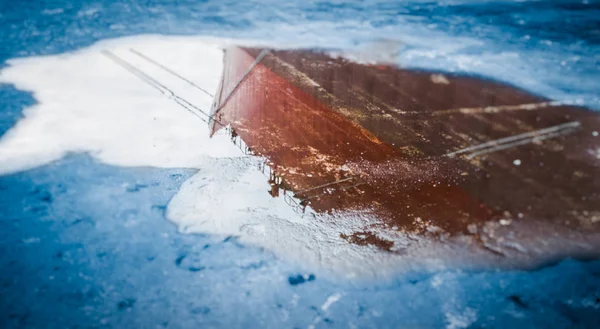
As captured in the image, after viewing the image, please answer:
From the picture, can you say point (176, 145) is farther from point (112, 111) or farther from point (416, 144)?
point (416, 144)

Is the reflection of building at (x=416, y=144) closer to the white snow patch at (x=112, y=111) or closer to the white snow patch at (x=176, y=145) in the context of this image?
the white snow patch at (x=176, y=145)

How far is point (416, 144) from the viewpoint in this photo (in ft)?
11.8

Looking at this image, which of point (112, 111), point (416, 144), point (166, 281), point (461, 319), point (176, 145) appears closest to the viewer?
point (461, 319)

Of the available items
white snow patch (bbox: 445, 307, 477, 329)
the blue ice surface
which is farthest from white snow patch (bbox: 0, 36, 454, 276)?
white snow patch (bbox: 445, 307, 477, 329)

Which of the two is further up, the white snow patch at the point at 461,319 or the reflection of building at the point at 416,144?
the reflection of building at the point at 416,144

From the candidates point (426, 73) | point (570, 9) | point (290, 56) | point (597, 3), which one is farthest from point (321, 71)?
point (597, 3)

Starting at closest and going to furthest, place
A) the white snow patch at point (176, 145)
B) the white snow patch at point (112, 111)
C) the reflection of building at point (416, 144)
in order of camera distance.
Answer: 1. the white snow patch at point (176, 145)
2. the reflection of building at point (416, 144)
3. the white snow patch at point (112, 111)

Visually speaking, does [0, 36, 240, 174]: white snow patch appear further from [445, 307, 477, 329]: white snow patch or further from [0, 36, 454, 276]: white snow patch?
[445, 307, 477, 329]: white snow patch

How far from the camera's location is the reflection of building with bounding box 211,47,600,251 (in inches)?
116

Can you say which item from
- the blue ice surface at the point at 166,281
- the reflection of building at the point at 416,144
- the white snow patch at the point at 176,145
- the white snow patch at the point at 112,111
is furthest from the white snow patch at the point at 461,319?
the white snow patch at the point at 112,111

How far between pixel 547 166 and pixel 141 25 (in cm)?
585

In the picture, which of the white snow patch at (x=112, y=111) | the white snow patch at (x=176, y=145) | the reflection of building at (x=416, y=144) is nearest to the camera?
the white snow patch at (x=176, y=145)

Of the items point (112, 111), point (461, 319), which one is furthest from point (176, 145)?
point (461, 319)

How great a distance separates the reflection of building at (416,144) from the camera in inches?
116
